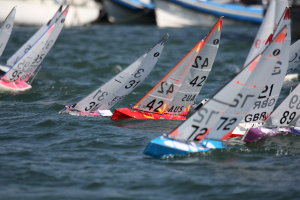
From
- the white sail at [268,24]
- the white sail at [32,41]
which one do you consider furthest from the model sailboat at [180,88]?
the white sail at [32,41]

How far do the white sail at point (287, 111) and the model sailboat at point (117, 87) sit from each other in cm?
466

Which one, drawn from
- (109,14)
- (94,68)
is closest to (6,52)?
(94,68)

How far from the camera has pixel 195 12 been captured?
5838 cm

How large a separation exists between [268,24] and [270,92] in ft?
24.3

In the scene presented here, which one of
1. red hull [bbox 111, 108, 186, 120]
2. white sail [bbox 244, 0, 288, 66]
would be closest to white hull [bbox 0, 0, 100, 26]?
white sail [bbox 244, 0, 288, 66]

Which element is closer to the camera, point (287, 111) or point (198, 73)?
point (287, 111)

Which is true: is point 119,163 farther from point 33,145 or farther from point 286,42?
point 286,42

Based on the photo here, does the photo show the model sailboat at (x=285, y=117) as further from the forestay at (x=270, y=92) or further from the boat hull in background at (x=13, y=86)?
the boat hull in background at (x=13, y=86)

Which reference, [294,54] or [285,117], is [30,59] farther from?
[285,117]

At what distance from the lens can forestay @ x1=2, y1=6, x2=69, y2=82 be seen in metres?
27.8

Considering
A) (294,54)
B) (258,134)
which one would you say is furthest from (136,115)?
(294,54)

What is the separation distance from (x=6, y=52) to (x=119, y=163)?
24136 millimetres

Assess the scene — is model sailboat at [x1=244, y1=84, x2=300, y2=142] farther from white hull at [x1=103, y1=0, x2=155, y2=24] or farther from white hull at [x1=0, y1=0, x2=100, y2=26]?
white hull at [x1=103, y1=0, x2=155, y2=24]

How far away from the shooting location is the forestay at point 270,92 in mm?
18438
